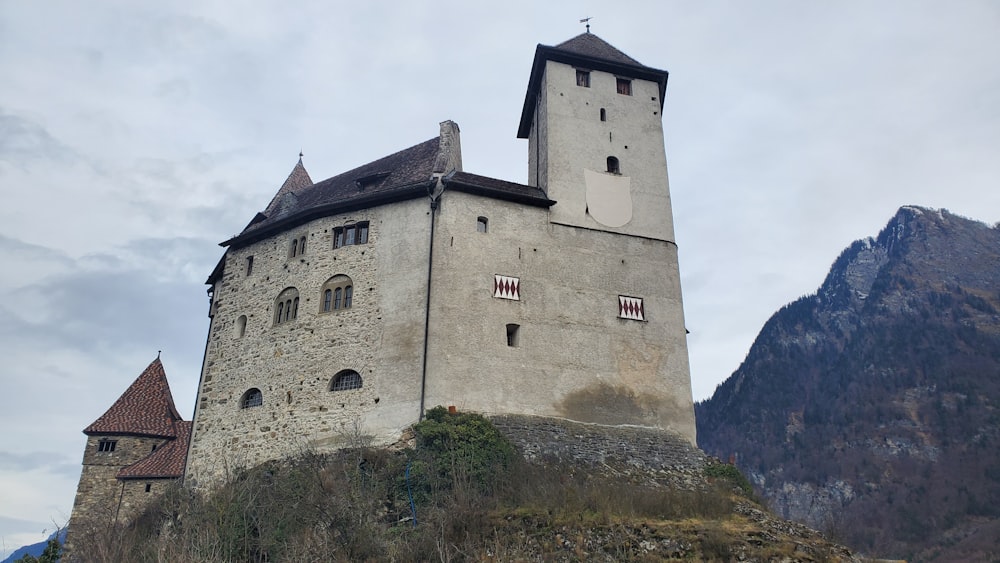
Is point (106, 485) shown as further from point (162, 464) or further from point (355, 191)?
point (355, 191)

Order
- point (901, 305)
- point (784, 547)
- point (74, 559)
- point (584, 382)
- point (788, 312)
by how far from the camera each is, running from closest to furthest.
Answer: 1. point (784, 547)
2. point (584, 382)
3. point (74, 559)
4. point (901, 305)
5. point (788, 312)

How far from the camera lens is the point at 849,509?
308ft

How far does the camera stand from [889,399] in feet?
370

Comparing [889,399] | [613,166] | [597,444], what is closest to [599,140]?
[613,166]

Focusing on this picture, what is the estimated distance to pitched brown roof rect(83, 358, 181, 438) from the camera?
34094mm

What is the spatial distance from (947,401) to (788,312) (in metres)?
42.1

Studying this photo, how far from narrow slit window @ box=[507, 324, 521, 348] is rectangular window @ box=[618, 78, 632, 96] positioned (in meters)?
11.1

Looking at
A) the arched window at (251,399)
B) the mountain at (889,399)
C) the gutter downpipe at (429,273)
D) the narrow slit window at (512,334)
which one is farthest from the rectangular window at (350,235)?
the mountain at (889,399)

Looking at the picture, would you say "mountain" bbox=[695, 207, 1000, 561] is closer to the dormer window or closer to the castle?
the castle

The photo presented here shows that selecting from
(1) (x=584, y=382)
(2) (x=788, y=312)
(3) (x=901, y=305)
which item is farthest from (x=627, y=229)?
(2) (x=788, y=312)

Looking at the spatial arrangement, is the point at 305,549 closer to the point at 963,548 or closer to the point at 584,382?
the point at 584,382

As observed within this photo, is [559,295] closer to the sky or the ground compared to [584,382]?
closer to the sky

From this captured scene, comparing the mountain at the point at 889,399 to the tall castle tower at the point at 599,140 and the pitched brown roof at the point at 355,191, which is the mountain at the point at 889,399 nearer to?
the tall castle tower at the point at 599,140

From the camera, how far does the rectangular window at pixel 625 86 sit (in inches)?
1218
